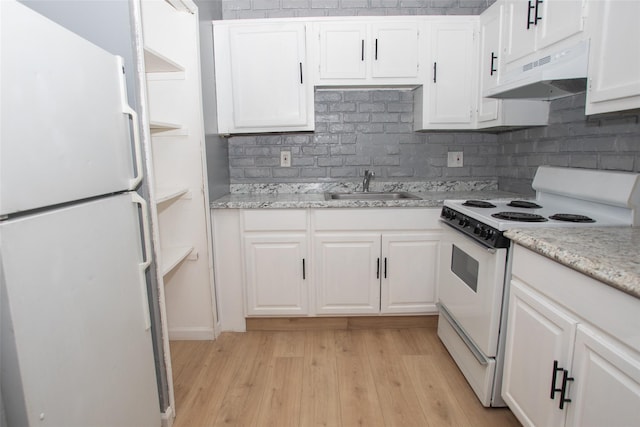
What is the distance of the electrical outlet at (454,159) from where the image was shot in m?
2.85

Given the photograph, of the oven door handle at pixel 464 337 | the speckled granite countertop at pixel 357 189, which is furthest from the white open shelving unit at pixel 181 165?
the oven door handle at pixel 464 337

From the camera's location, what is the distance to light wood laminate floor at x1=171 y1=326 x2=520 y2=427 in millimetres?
1692

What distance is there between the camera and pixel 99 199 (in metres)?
1.15

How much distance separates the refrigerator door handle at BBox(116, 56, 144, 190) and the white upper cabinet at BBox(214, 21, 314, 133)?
120 centimetres

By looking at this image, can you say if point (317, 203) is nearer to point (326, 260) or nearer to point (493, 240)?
point (326, 260)

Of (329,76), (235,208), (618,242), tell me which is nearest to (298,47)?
(329,76)

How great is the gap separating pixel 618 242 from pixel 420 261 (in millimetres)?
1248

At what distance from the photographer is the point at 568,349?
1169 mm

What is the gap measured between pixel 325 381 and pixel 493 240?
1155 mm

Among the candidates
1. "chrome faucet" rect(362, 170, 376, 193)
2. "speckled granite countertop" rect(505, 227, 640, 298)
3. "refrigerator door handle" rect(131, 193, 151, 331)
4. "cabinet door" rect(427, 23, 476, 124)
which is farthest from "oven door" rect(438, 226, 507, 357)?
"refrigerator door handle" rect(131, 193, 151, 331)

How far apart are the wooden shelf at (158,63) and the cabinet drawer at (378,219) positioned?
3.87 feet

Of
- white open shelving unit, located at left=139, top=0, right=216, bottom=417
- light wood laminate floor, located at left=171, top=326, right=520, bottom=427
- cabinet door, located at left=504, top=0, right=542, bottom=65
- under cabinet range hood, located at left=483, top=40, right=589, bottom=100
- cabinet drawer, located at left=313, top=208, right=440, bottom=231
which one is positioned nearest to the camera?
under cabinet range hood, located at left=483, top=40, right=589, bottom=100

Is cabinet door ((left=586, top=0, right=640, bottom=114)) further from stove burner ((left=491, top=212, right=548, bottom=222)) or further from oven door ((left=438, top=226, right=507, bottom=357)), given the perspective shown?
oven door ((left=438, top=226, right=507, bottom=357))

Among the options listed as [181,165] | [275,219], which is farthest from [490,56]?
[181,165]
